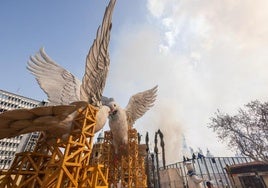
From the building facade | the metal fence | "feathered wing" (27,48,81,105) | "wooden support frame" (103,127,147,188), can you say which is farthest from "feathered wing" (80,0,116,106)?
the building facade

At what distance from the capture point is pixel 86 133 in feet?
13.8

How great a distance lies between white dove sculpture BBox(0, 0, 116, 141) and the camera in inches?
138

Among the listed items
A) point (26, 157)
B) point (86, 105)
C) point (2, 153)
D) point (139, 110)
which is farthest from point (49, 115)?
point (2, 153)

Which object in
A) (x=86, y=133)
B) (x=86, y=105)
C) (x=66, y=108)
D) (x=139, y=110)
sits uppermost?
(x=139, y=110)

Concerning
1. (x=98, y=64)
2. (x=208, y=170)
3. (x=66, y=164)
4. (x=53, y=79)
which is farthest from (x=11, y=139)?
(x=98, y=64)

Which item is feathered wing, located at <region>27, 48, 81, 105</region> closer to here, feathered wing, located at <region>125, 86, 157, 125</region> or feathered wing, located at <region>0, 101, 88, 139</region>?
feathered wing, located at <region>0, 101, 88, 139</region>

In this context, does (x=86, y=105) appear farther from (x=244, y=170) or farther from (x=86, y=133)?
(x=244, y=170)

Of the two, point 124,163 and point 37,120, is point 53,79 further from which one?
point 124,163

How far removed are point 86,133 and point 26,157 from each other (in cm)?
207

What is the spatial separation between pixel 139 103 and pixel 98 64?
8.24 meters

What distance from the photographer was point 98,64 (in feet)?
15.0

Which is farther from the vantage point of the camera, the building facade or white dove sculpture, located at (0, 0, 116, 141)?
the building facade

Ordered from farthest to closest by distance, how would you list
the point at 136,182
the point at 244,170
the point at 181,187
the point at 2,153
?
the point at 2,153
the point at 181,187
the point at 244,170
the point at 136,182

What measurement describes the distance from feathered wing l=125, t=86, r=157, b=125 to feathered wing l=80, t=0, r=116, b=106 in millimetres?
7057
